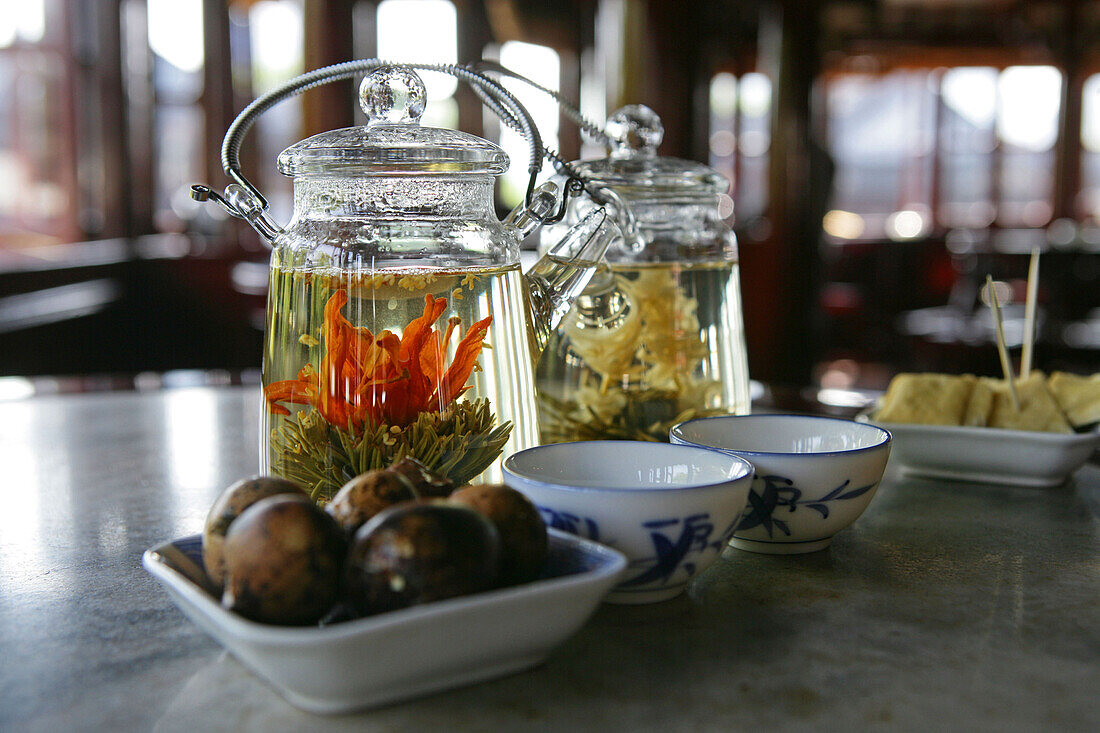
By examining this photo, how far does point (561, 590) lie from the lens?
349mm

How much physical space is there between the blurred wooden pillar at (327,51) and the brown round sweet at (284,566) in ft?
13.5

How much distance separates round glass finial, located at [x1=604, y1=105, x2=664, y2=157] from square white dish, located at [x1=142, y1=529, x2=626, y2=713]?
43cm

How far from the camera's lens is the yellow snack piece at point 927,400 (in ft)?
2.38

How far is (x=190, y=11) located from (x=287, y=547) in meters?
4.97

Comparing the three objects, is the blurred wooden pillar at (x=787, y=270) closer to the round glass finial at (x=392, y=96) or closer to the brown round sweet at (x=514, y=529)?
the round glass finial at (x=392, y=96)

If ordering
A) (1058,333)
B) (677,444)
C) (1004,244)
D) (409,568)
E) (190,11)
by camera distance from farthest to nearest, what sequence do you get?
(1004,244), (190,11), (1058,333), (677,444), (409,568)

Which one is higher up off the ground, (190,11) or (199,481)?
(190,11)

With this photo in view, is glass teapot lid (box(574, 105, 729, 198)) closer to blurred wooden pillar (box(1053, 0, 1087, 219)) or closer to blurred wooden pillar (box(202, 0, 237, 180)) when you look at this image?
blurred wooden pillar (box(202, 0, 237, 180))

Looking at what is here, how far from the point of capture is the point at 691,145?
3438 mm

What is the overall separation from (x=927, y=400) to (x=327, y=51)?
160 inches

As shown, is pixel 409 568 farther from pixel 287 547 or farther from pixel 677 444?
pixel 677 444

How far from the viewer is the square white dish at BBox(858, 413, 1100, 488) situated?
68 cm

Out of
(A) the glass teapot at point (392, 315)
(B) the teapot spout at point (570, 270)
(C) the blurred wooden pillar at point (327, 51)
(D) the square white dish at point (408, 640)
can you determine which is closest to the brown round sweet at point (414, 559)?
(D) the square white dish at point (408, 640)

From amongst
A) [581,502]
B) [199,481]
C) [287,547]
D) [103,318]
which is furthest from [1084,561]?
[103,318]
